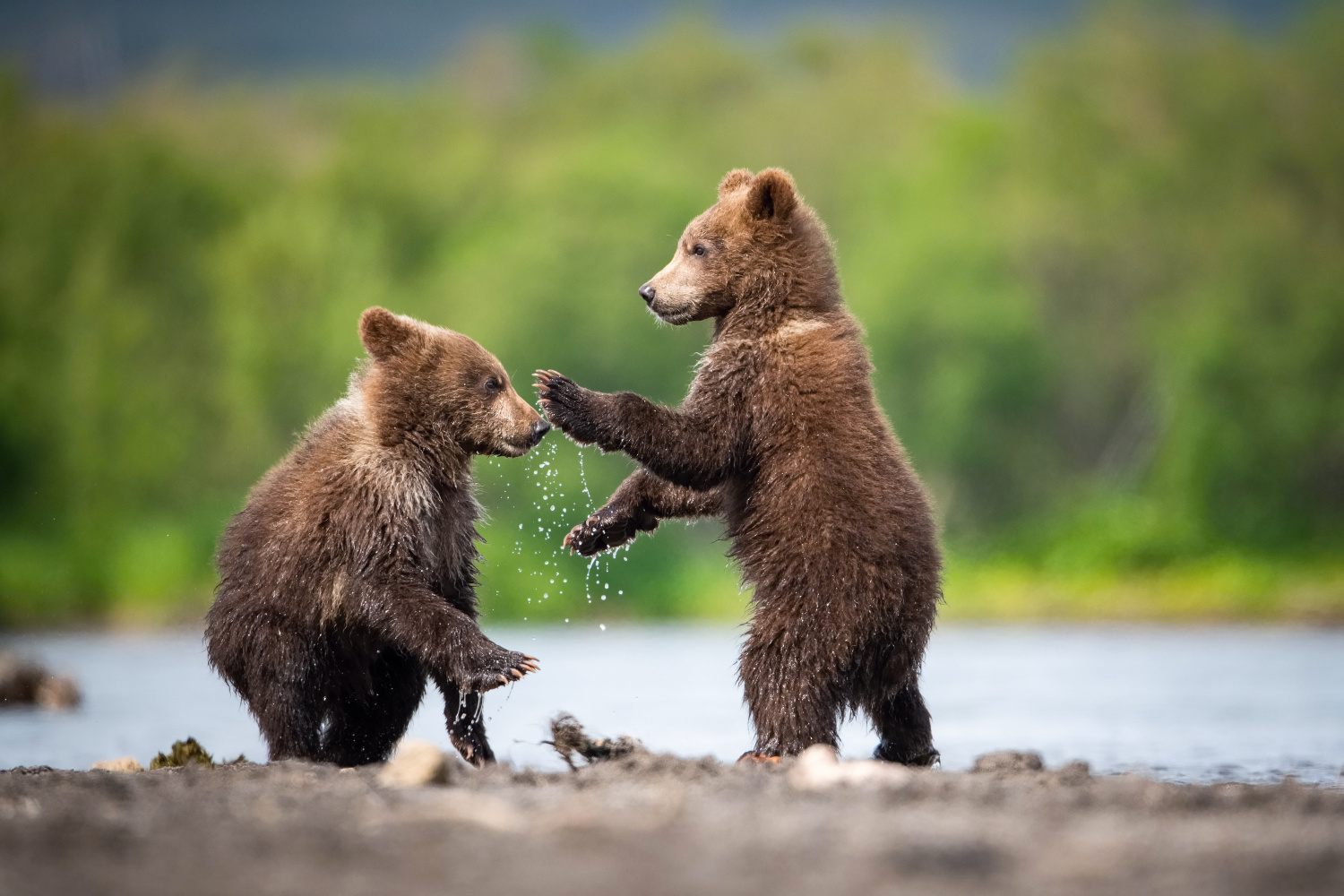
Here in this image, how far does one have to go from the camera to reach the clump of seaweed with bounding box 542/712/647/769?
6.56 meters

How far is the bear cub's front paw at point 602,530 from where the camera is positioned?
310 inches

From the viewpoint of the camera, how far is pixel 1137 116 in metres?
42.8

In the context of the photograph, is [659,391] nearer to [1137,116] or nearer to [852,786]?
[1137,116]

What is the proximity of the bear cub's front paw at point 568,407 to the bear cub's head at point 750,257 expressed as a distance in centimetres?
70

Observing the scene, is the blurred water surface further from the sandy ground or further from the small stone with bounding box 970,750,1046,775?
the sandy ground

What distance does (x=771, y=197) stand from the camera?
742 centimetres

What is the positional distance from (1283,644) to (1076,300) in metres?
20.9

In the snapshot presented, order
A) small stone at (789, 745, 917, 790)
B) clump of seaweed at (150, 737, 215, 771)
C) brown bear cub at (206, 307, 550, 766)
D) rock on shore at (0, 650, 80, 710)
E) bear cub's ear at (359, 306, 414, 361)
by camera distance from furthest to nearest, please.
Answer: rock on shore at (0, 650, 80, 710)
clump of seaweed at (150, 737, 215, 771)
bear cub's ear at (359, 306, 414, 361)
brown bear cub at (206, 307, 550, 766)
small stone at (789, 745, 917, 790)

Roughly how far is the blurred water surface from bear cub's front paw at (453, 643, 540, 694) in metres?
0.82

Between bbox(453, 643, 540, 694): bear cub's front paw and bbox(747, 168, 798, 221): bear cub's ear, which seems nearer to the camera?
bbox(453, 643, 540, 694): bear cub's front paw

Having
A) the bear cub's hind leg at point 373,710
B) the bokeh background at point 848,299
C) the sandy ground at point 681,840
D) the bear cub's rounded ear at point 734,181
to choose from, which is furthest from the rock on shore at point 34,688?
the bokeh background at point 848,299

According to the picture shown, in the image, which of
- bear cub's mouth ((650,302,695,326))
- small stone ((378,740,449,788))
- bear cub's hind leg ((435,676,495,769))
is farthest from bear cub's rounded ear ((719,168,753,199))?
small stone ((378,740,449,788))

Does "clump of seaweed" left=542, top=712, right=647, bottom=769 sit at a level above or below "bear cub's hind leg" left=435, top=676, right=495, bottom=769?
below

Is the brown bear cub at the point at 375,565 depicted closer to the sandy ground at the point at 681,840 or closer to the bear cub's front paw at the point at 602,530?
the bear cub's front paw at the point at 602,530
